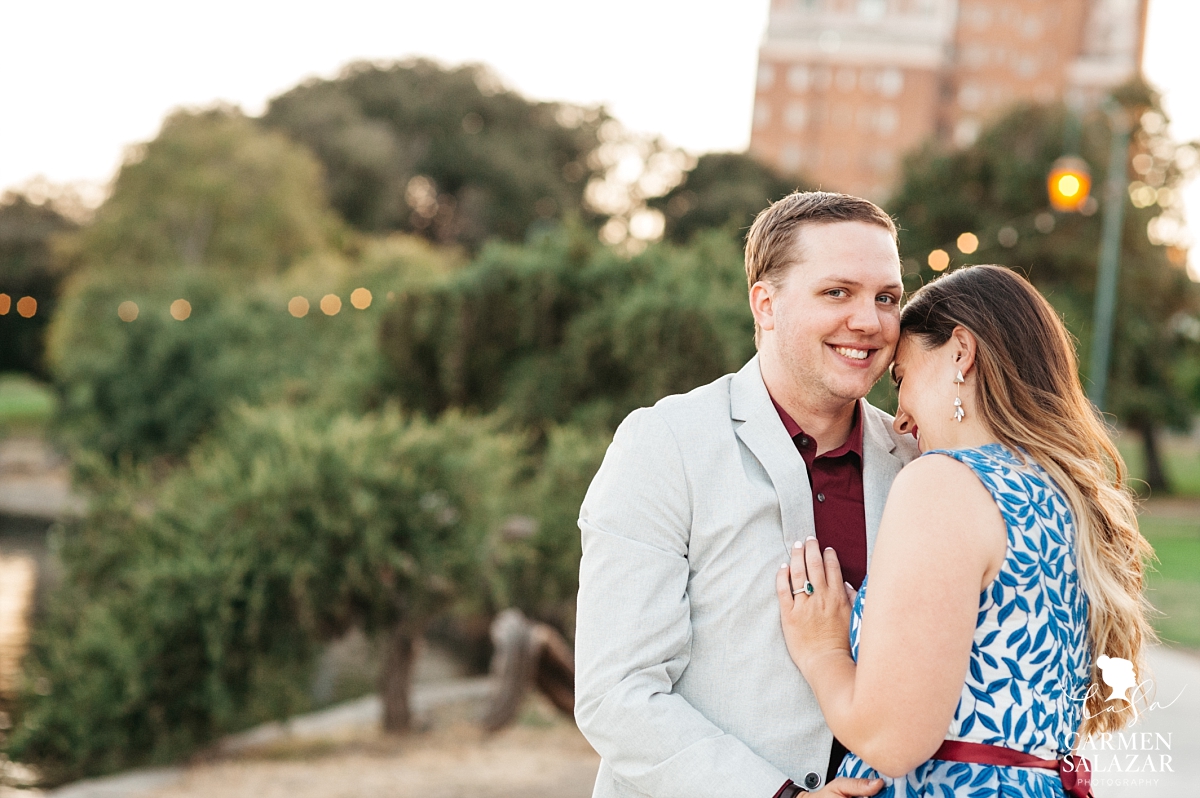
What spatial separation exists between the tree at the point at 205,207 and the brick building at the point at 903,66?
37.4 meters

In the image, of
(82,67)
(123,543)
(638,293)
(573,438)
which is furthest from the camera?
(82,67)

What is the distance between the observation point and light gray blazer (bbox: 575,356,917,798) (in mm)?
2117

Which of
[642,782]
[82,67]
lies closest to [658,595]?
[642,782]

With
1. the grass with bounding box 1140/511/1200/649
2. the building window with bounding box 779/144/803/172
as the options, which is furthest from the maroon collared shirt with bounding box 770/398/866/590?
the building window with bounding box 779/144/803/172

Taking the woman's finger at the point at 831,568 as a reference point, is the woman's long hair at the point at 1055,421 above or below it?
above

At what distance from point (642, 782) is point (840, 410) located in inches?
34.2

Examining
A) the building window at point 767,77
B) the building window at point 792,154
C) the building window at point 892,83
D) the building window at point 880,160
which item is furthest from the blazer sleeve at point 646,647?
the building window at point 892,83

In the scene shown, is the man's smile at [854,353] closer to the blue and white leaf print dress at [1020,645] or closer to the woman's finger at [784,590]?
the blue and white leaf print dress at [1020,645]

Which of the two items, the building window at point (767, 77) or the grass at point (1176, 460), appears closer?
the grass at point (1176, 460)

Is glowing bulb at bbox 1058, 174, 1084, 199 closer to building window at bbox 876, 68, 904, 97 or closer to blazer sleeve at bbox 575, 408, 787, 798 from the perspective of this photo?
blazer sleeve at bbox 575, 408, 787, 798

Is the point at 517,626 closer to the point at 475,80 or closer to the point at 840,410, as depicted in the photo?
the point at 840,410

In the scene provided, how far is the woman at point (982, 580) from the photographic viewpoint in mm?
1887

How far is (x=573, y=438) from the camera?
12.1 meters

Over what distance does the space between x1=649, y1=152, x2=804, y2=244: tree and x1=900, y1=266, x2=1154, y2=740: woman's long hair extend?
37.6 m
